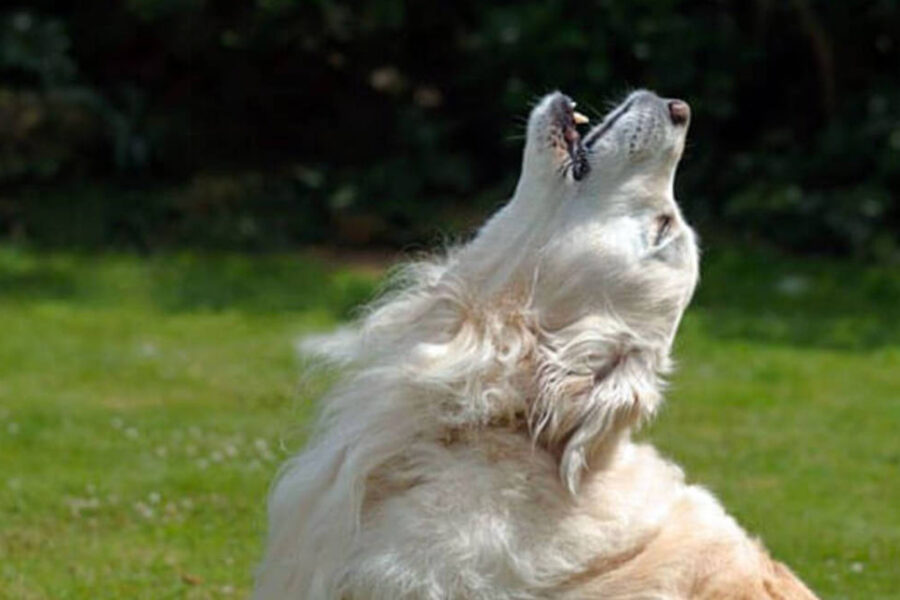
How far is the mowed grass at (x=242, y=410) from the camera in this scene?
22.5 ft

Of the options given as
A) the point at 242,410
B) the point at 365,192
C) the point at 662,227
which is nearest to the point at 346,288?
the point at 365,192

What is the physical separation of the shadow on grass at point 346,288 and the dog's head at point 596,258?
6.43 metres

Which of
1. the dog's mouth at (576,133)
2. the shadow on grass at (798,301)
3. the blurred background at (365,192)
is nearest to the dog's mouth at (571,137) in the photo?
the dog's mouth at (576,133)

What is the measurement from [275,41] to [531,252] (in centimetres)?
1033

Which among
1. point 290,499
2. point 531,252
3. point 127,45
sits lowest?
point 127,45

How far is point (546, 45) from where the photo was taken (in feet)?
Result: 44.8

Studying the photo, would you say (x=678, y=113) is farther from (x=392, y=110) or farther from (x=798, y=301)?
(x=392, y=110)

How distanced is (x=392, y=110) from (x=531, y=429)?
11.0 m

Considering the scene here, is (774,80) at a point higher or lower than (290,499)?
lower

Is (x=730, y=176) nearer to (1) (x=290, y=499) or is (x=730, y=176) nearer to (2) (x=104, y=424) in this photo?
(2) (x=104, y=424)

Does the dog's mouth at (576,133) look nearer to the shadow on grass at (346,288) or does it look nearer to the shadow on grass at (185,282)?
the shadow on grass at (346,288)

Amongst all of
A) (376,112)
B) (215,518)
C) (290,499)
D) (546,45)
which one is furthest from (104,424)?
(376,112)

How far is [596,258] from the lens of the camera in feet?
14.9

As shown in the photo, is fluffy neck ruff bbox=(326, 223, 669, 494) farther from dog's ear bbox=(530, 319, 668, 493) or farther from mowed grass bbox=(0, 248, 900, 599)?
mowed grass bbox=(0, 248, 900, 599)
